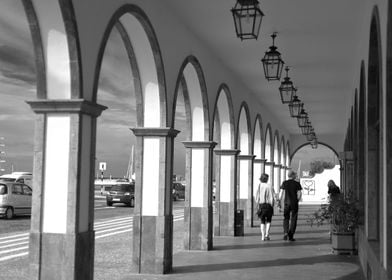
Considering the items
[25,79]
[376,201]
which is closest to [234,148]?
[376,201]

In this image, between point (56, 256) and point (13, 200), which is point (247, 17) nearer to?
point (56, 256)

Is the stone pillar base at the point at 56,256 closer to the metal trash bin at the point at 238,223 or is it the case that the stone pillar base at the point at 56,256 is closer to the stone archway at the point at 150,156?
the stone archway at the point at 150,156

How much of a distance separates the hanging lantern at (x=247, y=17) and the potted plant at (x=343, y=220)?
472 cm

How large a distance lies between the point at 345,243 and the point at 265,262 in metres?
2.09

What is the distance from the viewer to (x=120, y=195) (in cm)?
3041

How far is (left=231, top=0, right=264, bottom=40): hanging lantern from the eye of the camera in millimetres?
6883

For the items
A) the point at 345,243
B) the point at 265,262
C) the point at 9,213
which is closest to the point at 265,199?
the point at 345,243

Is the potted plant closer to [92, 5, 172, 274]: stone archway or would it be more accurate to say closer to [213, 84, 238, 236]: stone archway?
[92, 5, 172, 274]: stone archway

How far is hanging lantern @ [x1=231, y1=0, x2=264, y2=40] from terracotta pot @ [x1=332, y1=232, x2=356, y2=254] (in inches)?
211

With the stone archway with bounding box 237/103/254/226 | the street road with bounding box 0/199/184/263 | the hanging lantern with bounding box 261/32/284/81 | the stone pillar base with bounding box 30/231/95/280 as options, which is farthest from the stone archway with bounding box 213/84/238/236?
the stone pillar base with bounding box 30/231/95/280

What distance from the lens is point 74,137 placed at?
19.8 ft

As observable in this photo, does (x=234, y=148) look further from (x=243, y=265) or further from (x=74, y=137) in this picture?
(x=74, y=137)

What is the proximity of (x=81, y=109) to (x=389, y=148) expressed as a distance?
10.4 feet

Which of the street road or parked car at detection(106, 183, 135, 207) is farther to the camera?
parked car at detection(106, 183, 135, 207)
